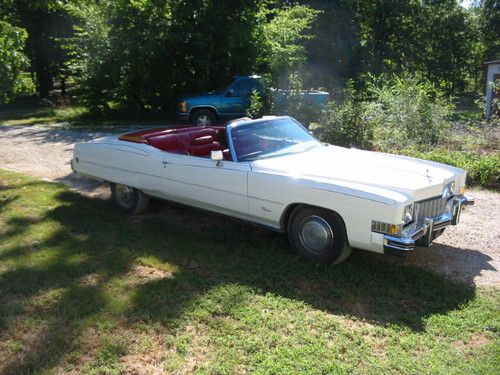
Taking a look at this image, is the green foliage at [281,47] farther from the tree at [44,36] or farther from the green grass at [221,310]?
the green grass at [221,310]

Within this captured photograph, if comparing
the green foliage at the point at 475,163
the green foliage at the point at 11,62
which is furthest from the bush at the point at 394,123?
the green foliage at the point at 11,62

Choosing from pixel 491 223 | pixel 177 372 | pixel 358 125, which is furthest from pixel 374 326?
pixel 358 125

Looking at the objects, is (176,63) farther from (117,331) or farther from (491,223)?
(117,331)

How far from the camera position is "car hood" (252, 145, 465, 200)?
181 inches

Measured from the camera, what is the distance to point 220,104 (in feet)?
49.9

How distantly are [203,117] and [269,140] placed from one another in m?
9.91

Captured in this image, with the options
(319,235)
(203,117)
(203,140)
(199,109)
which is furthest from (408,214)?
(199,109)

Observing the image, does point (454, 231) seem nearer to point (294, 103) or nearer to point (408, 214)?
point (408, 214)

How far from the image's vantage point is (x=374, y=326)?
152 inches

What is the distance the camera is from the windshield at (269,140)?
5652 millimetres

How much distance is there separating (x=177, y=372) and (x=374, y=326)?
153 centimetres

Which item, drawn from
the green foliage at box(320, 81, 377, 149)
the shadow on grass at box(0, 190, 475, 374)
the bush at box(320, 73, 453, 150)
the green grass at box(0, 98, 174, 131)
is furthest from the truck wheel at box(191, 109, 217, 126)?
the shadow on grass at box(0, 190, 475, 374)

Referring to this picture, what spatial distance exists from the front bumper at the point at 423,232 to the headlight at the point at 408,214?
69 millimetres

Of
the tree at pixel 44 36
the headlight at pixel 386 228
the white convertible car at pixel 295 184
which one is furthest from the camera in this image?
the tree at pixel 44 36
